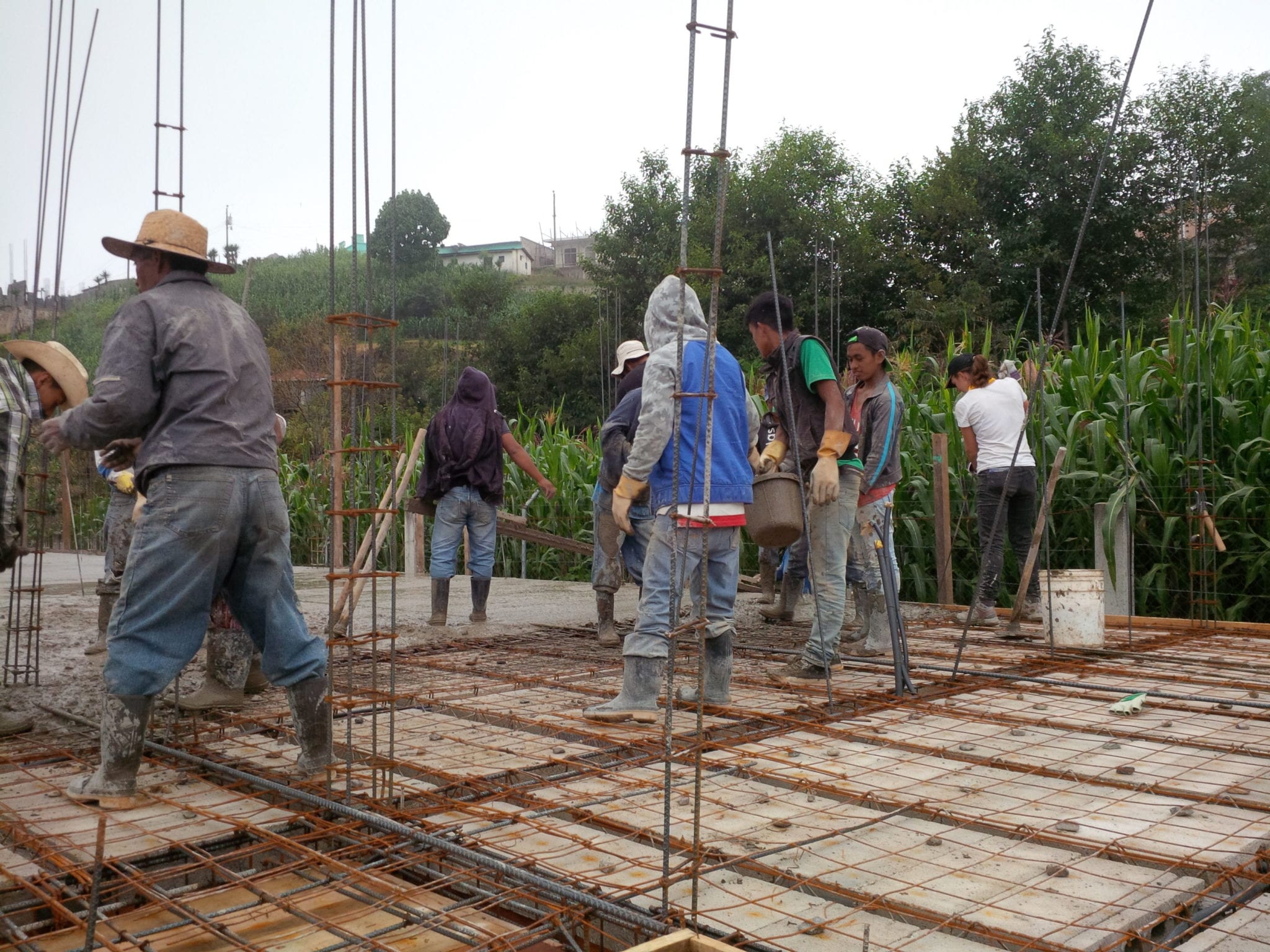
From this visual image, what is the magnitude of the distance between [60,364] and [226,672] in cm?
128

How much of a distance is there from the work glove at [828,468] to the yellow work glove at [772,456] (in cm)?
43

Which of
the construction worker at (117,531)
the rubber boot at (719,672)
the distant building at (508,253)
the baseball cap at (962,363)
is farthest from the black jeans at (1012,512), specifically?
the distant building at (508,253)

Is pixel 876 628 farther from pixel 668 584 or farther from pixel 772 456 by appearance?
pixel 668 584

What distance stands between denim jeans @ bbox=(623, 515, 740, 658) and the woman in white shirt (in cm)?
280

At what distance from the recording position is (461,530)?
Answer: 666 cm

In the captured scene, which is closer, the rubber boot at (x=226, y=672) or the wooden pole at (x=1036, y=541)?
the rubber boot at (x=226, y=672)

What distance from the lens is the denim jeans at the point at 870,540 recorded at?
16.7ft

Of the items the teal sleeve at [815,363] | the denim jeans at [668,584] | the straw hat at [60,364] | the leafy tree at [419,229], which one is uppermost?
the leafy tree at [419,229]

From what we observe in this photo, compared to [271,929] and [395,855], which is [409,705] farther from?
[271,929]

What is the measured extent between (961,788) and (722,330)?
21.4 metres

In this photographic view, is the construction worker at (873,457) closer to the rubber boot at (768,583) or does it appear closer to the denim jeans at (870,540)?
the denim jeans at (870,540)

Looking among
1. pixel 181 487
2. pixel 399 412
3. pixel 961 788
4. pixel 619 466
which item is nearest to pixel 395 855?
pixel 181 487

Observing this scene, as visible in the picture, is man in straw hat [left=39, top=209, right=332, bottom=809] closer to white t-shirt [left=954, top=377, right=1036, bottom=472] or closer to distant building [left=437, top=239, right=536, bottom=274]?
white t-shirt [left=954, top=377, right=1036, bottom=472]

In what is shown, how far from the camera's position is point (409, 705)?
170 inches
